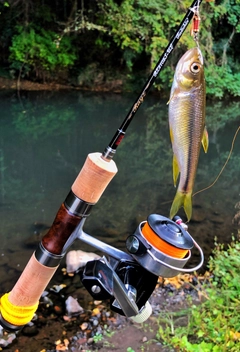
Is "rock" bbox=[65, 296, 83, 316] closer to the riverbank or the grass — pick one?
the riverbank

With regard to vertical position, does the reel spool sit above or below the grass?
above

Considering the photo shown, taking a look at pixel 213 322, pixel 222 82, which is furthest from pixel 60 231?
pixel 222 82

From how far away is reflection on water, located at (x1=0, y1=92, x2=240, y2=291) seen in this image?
4.41 m

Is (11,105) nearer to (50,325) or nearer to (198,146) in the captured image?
(50,325)

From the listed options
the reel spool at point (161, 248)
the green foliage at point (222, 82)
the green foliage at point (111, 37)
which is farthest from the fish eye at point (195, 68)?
the green foliage at point (222, 82)

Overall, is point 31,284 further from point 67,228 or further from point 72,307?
point 72,307

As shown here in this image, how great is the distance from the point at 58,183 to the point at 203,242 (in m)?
2.38

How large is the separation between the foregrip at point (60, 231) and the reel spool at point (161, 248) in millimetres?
189

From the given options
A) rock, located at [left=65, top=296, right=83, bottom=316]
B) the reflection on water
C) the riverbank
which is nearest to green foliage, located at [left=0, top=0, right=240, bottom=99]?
the reflection on water

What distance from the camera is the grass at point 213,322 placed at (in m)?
2.12

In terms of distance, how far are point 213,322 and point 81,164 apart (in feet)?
14.2

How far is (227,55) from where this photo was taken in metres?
13.5

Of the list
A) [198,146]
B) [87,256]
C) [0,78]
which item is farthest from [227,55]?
[198,146]

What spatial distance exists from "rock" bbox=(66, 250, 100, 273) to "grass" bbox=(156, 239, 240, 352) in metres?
0.95
